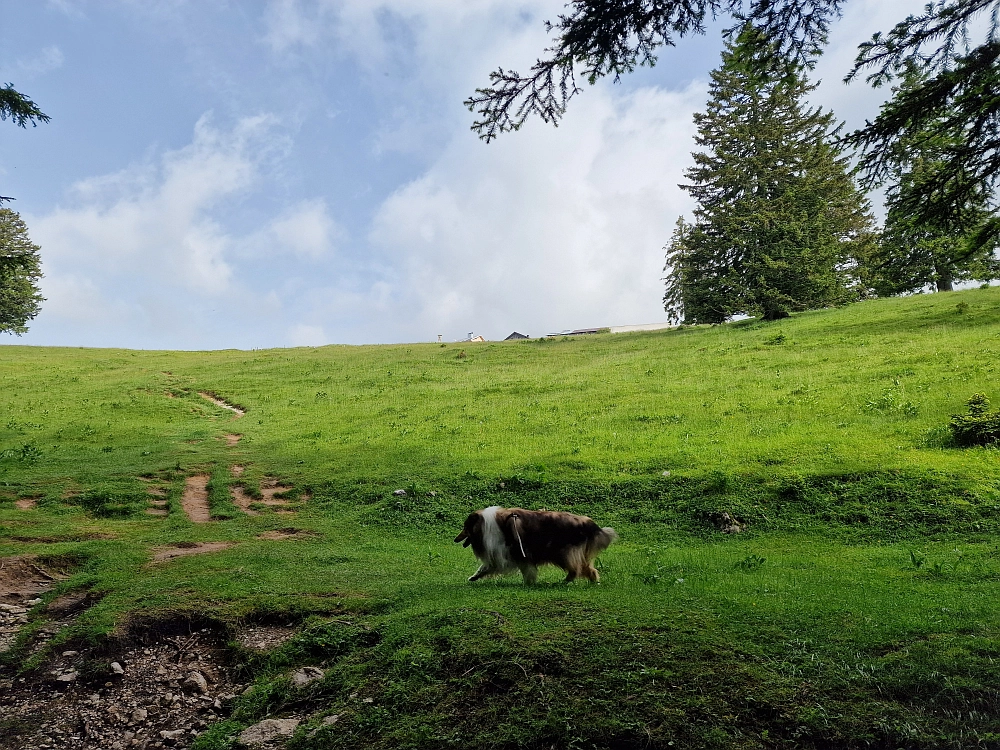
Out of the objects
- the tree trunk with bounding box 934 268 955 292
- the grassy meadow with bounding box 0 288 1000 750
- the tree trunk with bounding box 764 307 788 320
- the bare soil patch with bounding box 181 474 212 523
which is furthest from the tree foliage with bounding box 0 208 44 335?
the tree trunk with bounding box 934 268 955 292

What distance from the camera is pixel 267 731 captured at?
591 cm

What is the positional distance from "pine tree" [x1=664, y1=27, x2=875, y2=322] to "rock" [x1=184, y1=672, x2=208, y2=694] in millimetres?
40555

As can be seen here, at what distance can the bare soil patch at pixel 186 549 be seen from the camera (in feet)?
38.8

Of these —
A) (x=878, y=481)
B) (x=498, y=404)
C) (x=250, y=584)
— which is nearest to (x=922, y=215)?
(x=878, y=481)

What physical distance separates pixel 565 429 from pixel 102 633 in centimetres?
1446

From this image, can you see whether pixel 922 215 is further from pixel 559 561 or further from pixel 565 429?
pixel 565 429

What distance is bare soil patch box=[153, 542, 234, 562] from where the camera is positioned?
11.8 m

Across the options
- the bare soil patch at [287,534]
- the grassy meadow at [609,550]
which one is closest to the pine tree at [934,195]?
the grassy meadow at [609,550]

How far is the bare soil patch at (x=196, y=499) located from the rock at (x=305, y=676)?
30.2 ft

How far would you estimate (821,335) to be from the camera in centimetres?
3188

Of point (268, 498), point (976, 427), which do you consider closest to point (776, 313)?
point (976, 427)

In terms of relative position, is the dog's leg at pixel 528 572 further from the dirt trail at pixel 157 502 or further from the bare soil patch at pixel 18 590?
the dirt trail at pixel 157 502

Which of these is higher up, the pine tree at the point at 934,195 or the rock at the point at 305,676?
the pine tree at the point at 934,195

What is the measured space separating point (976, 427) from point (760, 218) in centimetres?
2993
